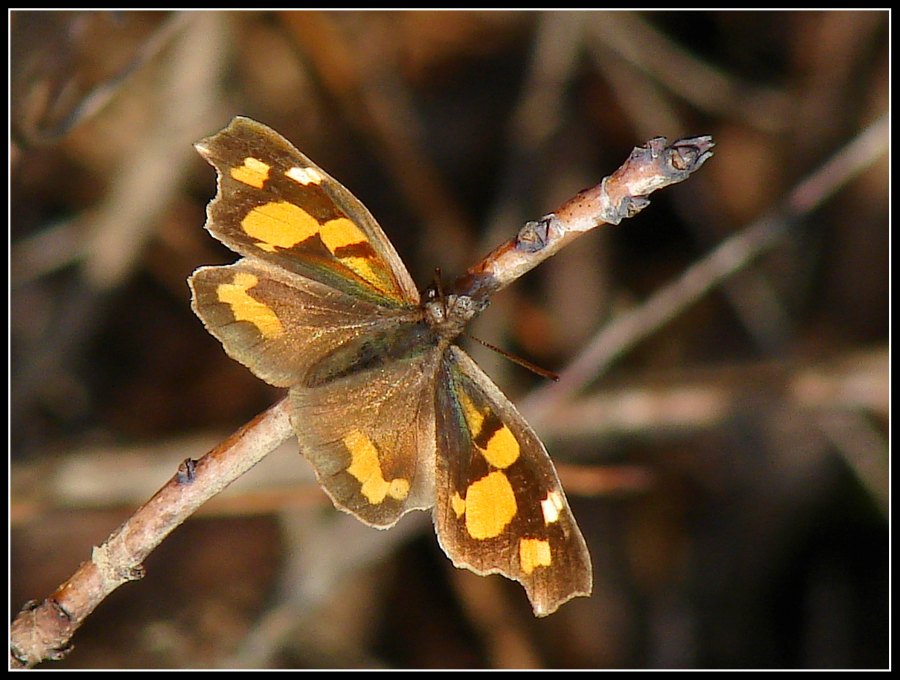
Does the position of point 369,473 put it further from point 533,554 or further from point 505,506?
point 533,554

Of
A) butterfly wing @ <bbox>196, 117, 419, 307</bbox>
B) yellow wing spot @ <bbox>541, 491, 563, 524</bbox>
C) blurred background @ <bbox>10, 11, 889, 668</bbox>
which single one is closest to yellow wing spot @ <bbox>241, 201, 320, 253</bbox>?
butterfly wing @ <bbox>196, 117, 419, 307</bbox>

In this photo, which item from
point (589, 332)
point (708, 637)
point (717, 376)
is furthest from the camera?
point (589, 332)

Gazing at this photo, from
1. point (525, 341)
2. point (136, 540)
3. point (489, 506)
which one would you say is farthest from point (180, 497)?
point (525, 341)

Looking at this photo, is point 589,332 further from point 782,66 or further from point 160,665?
point 160,665

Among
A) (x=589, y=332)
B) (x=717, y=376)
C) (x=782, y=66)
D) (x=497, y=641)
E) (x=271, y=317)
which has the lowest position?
(x=497, y=641)

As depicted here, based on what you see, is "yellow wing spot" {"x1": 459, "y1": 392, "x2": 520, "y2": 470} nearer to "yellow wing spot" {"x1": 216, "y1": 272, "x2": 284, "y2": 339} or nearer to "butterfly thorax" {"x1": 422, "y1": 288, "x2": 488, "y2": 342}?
"butterfly thorax" {"x1": 422, "y1": 288, "x2": 488, "y2": 342}

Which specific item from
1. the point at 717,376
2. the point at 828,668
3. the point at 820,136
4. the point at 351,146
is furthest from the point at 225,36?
the point at 828,668
